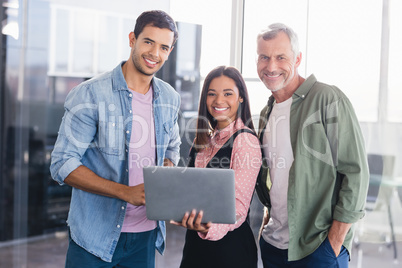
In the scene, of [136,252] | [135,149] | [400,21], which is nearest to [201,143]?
[135,149]

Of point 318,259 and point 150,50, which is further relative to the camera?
point 150,50

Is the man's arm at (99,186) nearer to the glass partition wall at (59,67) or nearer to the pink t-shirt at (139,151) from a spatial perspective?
the pink t-shirt at (139,151)

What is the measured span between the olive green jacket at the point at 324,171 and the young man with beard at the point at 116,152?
0.59 meters

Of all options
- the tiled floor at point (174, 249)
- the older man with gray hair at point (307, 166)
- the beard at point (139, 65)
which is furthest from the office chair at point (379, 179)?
the beard at point (139, 65)

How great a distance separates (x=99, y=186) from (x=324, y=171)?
0.86 m

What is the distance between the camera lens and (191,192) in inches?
62.9

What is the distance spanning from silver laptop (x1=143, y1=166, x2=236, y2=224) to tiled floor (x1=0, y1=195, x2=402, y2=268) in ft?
3.82

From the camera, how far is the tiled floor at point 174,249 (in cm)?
241

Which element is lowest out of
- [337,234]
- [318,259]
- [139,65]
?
[318,259]

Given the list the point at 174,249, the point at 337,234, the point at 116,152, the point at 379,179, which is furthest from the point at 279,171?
the point at 174,249

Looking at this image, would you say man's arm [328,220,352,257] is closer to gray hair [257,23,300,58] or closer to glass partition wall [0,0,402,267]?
gray hair [257,23,300,58]

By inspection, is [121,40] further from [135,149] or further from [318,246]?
[318,246]

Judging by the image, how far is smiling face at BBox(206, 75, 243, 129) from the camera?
1869 mm

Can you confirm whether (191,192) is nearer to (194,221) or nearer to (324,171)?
(194,221)
